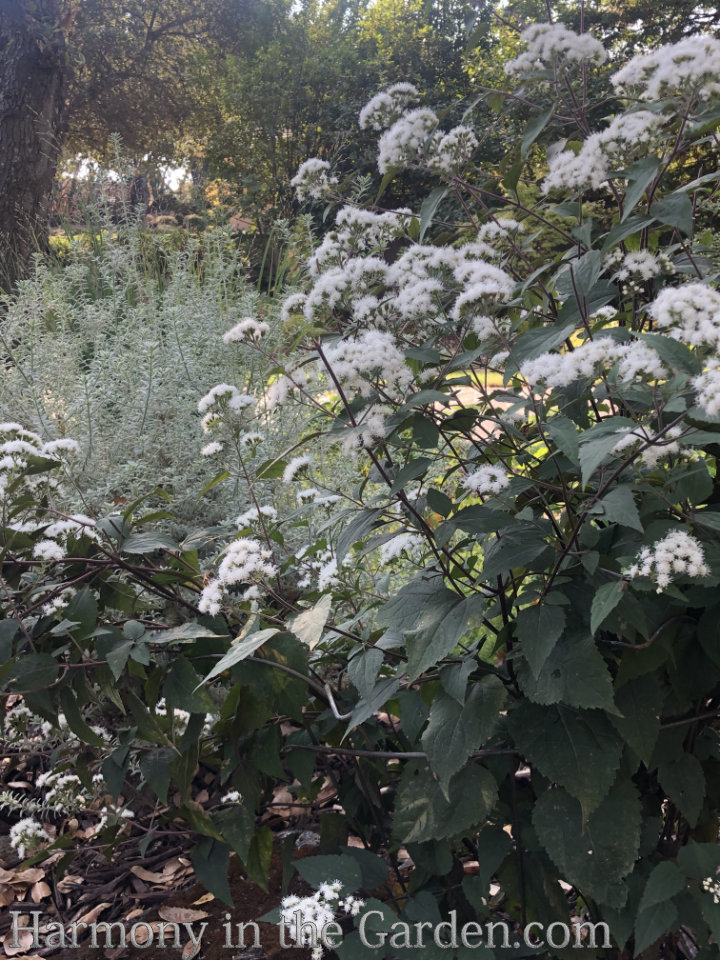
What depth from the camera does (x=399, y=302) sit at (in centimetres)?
121

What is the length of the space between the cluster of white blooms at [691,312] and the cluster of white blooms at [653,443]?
0.11 meters

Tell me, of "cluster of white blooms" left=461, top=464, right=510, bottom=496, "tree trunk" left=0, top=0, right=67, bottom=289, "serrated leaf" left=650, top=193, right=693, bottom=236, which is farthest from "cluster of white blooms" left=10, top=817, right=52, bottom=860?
"tree trunk" left=0, top=0, right=67, bottom=289

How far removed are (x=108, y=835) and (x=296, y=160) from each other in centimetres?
1272

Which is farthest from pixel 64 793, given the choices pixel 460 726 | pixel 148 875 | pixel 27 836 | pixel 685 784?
pixel 685 784

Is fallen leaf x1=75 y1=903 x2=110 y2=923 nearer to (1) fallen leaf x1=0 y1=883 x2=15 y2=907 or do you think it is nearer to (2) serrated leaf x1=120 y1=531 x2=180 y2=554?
(1) fallen leaf x1=0 y1=883 x2=15 y2=907

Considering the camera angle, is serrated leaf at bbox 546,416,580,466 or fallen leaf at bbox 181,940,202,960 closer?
serrated leaf at bbox 546,416,580,466

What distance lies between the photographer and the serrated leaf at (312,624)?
1076mm

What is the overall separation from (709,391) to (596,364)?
0.22 m

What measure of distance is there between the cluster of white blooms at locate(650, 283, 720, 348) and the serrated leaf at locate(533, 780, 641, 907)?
1.82 feet

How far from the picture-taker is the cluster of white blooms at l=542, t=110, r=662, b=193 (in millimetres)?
1146

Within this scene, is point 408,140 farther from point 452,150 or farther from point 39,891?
point 39,891

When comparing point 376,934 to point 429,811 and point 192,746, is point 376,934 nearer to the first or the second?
point 429,811

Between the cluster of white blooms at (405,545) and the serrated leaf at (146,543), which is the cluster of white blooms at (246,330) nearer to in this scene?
the serrated leaf at (146,543)

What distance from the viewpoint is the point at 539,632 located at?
96 cm
